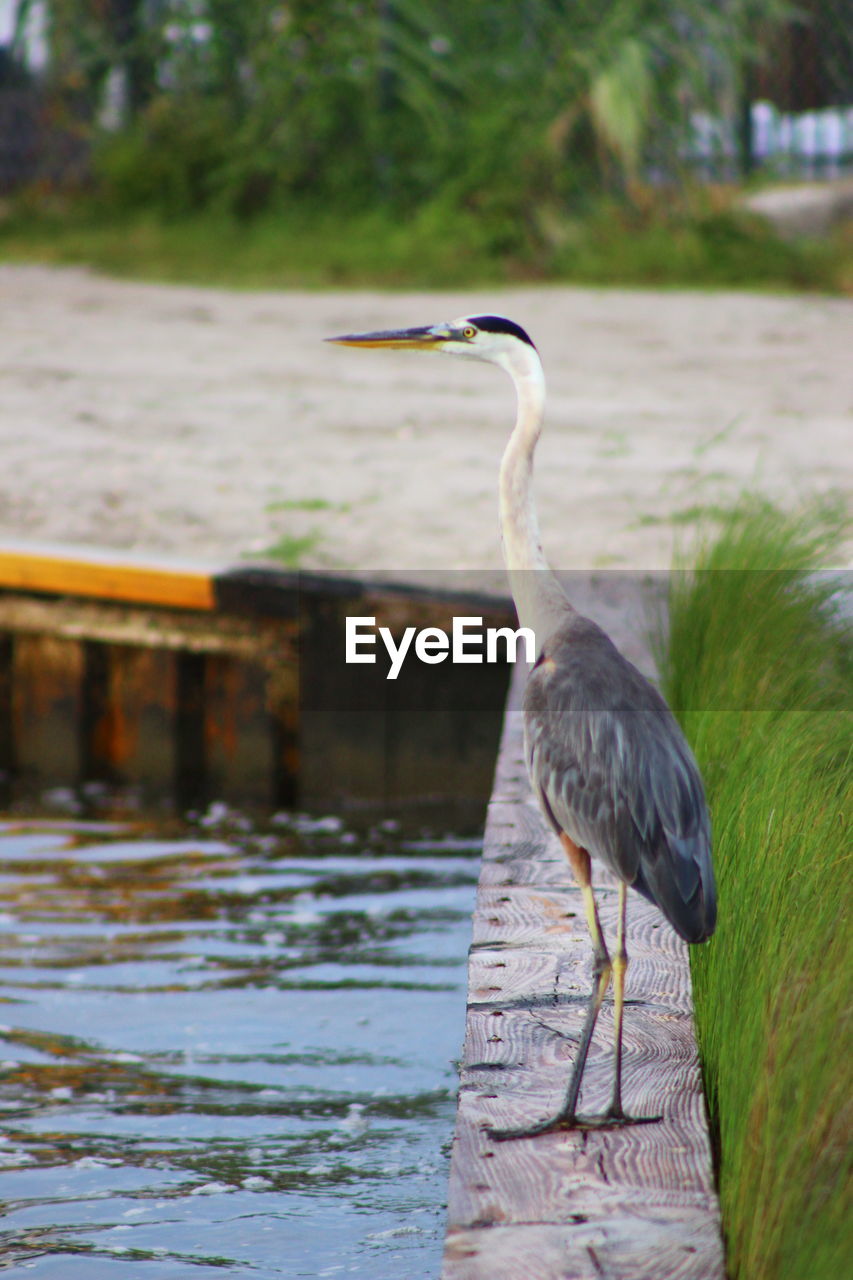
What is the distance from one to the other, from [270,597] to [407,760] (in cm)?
75

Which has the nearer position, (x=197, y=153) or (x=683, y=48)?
(x=683, y=48)

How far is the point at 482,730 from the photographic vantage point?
19.1 ft

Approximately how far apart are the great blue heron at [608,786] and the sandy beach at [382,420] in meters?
2.96

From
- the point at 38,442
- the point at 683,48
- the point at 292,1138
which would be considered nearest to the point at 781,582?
the point at 292,1138

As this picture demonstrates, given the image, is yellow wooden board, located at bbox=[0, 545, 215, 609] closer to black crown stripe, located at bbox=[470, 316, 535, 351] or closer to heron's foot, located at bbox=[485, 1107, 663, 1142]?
black crown stripe, located at bbox=[470, 316, 535, 351]

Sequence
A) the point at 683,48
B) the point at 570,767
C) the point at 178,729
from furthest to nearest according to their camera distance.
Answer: the point at 683,48, the point at 178,729, the point at 570,767

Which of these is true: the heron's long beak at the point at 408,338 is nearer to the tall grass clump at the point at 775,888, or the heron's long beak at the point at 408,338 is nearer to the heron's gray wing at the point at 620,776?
the heron's gray wing at the point at 620,776

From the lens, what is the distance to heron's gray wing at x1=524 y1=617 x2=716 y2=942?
8.20ft

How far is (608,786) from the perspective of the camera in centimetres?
257

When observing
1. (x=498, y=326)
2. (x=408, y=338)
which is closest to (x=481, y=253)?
(x=408, y=338)

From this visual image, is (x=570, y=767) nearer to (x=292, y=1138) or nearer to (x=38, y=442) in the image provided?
(x=292, y=1138)

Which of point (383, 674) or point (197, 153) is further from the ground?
point (197, 153)

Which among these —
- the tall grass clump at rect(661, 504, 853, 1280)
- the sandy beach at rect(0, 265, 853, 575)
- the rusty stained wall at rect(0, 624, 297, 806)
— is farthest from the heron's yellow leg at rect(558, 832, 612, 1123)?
the rusty stained wall at rect(0, 624, 297, 806)

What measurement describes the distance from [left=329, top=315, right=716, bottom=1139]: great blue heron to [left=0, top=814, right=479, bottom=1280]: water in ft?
2.30
